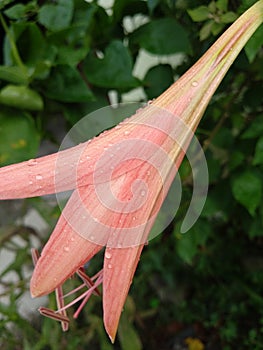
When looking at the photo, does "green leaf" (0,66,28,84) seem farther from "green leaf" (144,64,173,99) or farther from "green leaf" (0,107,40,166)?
"green leaf" (144,64,173,99)

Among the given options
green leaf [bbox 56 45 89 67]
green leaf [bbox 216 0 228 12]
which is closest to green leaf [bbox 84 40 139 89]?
green leaf [bbox 56 45 89 67]

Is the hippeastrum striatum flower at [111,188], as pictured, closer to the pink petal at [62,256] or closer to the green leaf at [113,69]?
the pink petal at [62,256]

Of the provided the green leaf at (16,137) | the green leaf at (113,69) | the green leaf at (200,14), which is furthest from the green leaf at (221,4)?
the green leaf at (16,137)

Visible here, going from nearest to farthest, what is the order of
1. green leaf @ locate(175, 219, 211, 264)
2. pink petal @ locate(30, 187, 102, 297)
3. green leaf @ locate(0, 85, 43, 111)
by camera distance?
pink petal @ locate(30, 187, 102, 297), green leaf @ locate(0, 85, 43, 111), green leaf @ locate(175, 219, 211, 264)

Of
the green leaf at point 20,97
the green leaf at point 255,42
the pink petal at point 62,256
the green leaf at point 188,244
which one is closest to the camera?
the pink petal at point 62,256

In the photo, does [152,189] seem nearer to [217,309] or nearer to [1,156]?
[1,156]

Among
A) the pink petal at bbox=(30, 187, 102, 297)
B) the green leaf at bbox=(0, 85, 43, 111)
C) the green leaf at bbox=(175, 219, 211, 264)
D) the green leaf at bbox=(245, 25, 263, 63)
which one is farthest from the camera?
the green leaf at bbox=(175, 219, 211, 264)

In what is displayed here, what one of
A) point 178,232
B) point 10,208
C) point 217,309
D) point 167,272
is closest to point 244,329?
point 217,309
